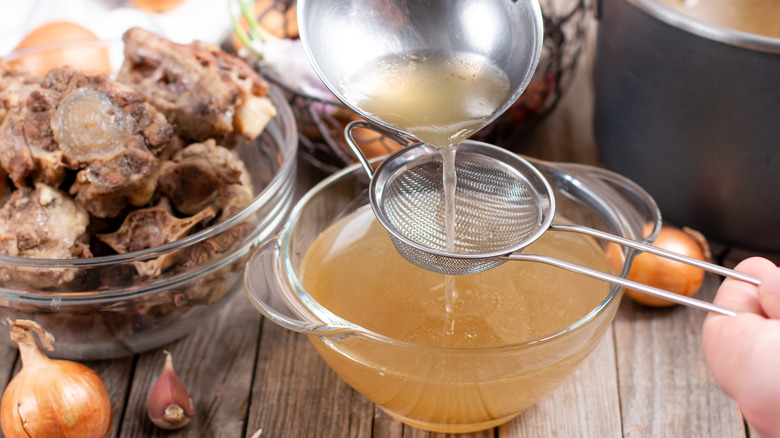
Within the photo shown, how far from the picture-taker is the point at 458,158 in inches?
61.1

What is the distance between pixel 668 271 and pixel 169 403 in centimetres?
108

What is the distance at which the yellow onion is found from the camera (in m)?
1.39

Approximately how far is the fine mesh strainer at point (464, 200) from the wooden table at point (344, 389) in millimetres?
361

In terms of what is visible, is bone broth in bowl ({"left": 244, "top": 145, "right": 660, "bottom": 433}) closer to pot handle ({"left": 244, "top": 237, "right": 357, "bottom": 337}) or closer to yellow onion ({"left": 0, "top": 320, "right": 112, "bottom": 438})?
pot handle ({"left": 244, "top": 237, "right": 357, "bottom": 337})

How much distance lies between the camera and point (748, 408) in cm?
99

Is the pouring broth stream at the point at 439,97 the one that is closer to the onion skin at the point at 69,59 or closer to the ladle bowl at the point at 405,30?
the ladle bowl at the point at 405,30

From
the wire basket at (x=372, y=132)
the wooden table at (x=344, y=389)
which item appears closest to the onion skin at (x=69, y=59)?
the wire basket at (x=372, y=132)

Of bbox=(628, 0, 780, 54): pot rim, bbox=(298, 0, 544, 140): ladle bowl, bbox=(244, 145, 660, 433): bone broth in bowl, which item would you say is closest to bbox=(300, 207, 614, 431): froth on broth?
bbox=(244, 145, 660, 433): bone broth in bowl

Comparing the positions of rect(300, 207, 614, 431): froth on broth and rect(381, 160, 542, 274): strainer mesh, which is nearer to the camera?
rect(300, 207, 614, 431): froth on broth

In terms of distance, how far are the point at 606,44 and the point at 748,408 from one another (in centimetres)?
109

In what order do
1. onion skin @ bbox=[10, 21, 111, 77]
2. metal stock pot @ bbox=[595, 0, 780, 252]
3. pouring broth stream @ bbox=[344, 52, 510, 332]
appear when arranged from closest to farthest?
pouring broth stream @ bbox=[344, 52, 510, 332]
metal stock pot @ bbox=[595, 0, 780, 252]
onion skin @ bbox=[10, 21, 111, 77]

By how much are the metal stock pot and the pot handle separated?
0.89 metres

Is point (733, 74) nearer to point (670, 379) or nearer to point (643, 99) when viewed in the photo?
point (643, 99)

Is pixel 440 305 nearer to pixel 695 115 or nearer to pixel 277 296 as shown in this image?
pixel 277 296
